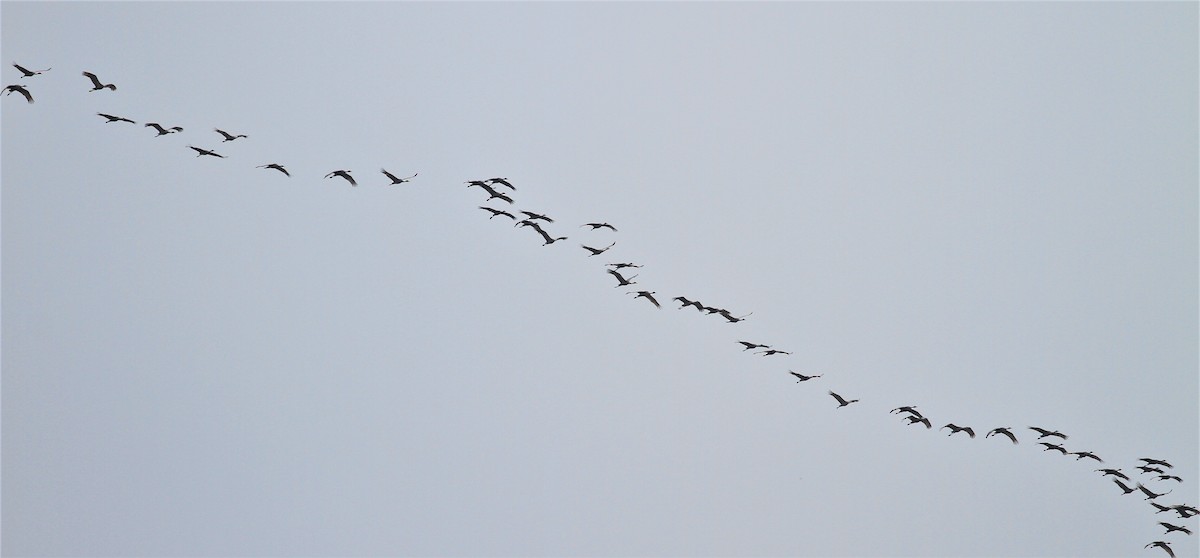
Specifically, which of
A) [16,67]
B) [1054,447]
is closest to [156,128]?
[16,67]

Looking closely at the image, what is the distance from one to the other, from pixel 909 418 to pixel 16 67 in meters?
62.7

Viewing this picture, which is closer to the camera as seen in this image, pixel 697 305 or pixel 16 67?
pixel 16 67

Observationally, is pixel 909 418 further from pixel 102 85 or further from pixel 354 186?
pixel 102 85

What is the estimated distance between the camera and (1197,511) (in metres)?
116

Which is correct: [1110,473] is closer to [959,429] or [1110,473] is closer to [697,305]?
[959,429]

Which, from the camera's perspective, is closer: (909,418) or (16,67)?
(16,67)

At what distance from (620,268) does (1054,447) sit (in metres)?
32.7

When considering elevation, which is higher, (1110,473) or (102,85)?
(1110,473)

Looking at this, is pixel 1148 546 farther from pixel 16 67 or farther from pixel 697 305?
pixel 16 67

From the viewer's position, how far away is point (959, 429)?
118125 mm

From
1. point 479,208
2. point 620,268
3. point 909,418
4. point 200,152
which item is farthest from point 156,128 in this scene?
point 909,418

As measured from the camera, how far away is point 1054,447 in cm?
12006

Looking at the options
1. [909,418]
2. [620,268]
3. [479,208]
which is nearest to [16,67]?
[479,208]

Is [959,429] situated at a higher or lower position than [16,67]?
higher
